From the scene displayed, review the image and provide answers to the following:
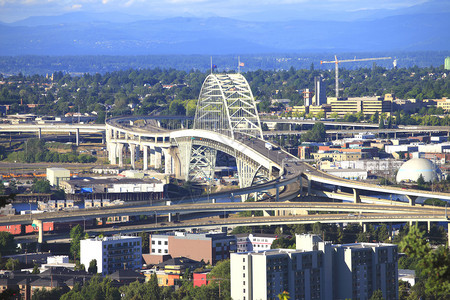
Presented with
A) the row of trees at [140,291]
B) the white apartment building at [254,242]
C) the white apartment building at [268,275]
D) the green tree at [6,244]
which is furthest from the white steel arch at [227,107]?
Answer: the white apartment building at [268,275]

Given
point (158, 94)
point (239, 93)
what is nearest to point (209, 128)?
point (239, 93)

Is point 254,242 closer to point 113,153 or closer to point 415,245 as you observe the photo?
point 415,245

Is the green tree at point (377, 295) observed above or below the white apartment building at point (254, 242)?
above

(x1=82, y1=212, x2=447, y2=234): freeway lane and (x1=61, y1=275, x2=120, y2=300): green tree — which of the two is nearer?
(x1=61, y1=275, x2=120, y2=300): green tree

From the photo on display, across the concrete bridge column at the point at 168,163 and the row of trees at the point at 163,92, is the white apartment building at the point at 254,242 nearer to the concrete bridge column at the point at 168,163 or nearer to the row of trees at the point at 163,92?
the concrete bridge column at the point at 168,163

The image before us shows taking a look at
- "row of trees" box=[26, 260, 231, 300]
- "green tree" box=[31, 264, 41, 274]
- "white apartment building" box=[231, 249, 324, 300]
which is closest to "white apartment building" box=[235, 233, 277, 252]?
"green tree" box=[31, 264, 41, 274]

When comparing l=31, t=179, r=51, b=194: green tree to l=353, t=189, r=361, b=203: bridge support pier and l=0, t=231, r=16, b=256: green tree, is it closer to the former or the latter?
l=353, t=189, r=361, b=203: bridge support pier
